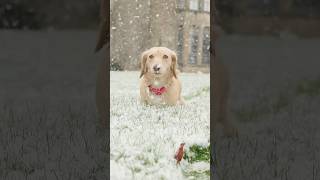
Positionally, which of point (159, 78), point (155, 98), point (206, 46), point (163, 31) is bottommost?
point (155, 98)

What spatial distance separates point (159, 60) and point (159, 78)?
19 cm

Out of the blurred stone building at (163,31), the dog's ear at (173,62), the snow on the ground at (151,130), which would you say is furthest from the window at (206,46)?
the dog's ear at (173,62)

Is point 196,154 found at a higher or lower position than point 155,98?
lower

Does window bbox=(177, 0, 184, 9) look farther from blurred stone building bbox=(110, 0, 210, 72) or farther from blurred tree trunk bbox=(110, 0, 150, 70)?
blurred tree trunk bbox=(110, 0, 150, 70)

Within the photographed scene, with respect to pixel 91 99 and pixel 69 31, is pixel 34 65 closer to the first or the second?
pixel 69 31

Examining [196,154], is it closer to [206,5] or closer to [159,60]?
[159,60]

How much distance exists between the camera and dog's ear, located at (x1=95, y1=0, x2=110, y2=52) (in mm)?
4000

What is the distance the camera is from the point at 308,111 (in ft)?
18.1

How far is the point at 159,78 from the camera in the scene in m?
4.11

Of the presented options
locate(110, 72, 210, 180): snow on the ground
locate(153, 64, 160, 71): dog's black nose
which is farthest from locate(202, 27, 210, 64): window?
locate(153, 64, 160, 71): dog's black nose

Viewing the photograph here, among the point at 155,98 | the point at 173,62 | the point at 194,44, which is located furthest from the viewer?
the point at 155,98

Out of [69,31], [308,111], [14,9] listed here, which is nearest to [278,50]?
[308,111]

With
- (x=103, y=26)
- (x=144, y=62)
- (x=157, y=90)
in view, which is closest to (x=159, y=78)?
(x=157, y=90)

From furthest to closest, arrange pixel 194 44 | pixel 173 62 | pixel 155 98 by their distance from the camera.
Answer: pixel 155 98, pixel 194 44, pixel 173 62
